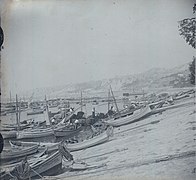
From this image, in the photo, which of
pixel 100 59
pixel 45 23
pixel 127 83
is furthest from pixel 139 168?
pixel 45 23

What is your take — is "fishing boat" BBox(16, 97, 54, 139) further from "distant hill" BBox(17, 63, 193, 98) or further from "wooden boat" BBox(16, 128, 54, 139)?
"distant hill" BBox(17, 63, 193, 98)

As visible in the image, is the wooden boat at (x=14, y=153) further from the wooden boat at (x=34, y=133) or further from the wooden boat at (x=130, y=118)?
the wooden boat at (x=130, y=118)

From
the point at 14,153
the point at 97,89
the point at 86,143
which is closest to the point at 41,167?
the point at 14,153

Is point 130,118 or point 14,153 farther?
point 130,118

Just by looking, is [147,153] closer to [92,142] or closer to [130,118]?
[130,118]

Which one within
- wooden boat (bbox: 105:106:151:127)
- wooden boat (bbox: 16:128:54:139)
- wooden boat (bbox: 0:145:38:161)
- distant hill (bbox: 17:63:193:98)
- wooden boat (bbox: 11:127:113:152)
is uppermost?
distant hill (bbox: 17:63:193:98)

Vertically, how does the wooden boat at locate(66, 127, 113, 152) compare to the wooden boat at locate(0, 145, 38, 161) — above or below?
above

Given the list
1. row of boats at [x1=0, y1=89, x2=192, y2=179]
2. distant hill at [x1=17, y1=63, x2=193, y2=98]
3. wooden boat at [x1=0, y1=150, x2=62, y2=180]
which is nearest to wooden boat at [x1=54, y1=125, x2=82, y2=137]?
row of boats at [x1=0, y1=89, x2=192, y2=179]
